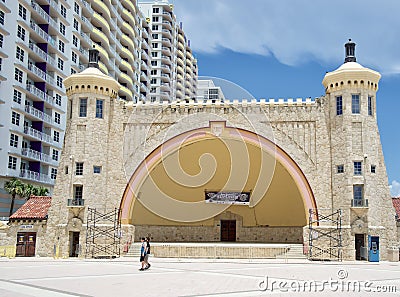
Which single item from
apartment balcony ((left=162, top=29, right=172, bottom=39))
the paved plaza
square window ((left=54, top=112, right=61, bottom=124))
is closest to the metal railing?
the paved plaza

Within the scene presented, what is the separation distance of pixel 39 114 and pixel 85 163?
930 inches

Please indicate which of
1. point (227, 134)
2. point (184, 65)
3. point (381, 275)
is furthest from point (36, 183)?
point (184, 65)

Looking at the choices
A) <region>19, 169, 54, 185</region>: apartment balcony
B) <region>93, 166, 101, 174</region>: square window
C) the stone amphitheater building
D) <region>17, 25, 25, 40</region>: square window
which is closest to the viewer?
the stone amphitheater building

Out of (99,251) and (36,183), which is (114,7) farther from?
(99,251)

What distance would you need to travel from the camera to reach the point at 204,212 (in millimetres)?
42375

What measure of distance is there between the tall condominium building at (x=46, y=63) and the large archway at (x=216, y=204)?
54.8 ft

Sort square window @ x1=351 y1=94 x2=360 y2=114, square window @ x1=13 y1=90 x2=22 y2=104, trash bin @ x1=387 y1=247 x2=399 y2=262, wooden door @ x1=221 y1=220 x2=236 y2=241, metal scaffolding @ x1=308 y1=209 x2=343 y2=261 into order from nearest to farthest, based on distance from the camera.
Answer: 1. trash bin @ x1=387 y1=247 x2=399 y2=262
2. metal scaffolding @ x1=308 y1=209 x2=343 y2=261
3. square window @ x1=351 y1=94 x2=360 y2=114
4. wooden door @ x1=221 y1=220 x2=236 y2=241
5. square window @ x1=13 y1=90 x2=22 y2=104

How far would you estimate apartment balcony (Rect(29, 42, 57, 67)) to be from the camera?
53847mm

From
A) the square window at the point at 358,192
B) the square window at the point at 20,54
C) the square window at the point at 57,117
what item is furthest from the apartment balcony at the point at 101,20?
the square window at the point at 358,192

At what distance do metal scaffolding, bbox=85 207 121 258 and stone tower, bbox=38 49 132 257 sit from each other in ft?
1.35

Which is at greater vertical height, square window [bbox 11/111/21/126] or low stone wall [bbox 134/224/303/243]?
square window [bbox 11/111/21/126]

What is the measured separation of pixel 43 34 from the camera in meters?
55.8

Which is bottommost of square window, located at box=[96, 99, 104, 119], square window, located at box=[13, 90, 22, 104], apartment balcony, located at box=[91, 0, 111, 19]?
square window, located at box=[96, 99, 104, 119]

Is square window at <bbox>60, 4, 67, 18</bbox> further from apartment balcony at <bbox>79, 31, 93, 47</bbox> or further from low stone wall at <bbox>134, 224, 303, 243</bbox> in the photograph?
low stone wall at <bbox>134, 224, 303, 243</bbox>
